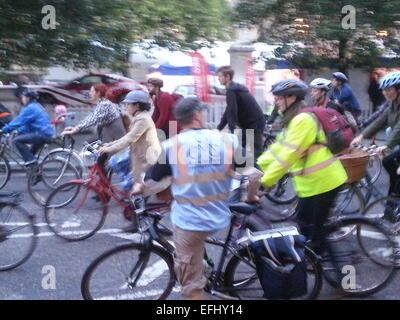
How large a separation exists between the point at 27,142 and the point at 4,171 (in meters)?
0.70

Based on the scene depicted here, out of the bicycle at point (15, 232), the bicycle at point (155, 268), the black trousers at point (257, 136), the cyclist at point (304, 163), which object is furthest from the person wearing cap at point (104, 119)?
the cyclist at point (304, 163)

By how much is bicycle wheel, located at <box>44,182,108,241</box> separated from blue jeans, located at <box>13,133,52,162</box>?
2444 millimetres

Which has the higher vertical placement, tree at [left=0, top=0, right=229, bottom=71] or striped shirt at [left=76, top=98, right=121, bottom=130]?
tree at [left=0, top=0, right=229, bottom=71]

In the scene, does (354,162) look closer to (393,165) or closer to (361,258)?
(393,165)

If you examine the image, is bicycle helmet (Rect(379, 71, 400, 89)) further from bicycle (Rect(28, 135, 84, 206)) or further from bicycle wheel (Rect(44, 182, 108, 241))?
bicycle (Rect(28, 135, 84, 206))

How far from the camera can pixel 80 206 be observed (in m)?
6.31

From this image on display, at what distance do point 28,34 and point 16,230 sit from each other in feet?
11.8

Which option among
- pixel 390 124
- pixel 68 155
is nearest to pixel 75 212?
pixel 68 155

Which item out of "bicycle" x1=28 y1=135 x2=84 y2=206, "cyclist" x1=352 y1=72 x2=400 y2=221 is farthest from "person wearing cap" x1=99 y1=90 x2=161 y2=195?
"cyclist" x1=352 y1=72 x2=400 y2=221

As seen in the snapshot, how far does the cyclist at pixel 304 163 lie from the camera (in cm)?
429

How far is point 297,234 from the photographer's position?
4289 millimetres

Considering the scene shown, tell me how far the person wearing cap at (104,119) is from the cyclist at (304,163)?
3.26 meters

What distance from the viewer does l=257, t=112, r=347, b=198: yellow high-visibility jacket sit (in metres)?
4.29
